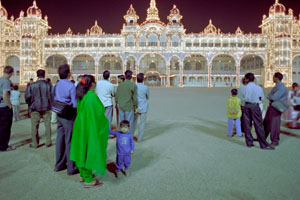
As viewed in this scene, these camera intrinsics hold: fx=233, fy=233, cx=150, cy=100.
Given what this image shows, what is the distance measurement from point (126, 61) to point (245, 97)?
156 ft

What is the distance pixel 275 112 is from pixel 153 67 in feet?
166

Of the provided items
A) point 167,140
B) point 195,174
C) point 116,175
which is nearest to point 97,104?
point 116,175

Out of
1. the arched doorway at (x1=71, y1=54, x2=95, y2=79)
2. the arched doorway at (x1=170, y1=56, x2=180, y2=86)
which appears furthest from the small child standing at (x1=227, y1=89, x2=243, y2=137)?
the arched doorway at (x1=71, y1=54, x2=95, y2=79)

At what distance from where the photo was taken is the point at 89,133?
11.8ft

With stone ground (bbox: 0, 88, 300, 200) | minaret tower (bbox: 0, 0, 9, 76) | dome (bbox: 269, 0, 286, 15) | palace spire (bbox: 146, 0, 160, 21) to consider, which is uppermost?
palace spire (bbox: 146, 0, 160, 21)

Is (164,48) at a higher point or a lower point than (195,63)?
higher

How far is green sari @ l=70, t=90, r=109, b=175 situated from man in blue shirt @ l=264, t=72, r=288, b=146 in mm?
4711

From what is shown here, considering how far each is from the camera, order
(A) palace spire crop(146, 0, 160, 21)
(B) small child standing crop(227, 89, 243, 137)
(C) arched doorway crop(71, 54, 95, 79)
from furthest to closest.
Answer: (A) palace spire crop(146, 0, 160, 21)
(C) arched doorway crop(71, 54, 95, 79)
(B) small child standing crop(227, 89, 243, 137)

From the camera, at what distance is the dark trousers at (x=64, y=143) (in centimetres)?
426

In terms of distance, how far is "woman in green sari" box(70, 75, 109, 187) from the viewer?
141 inches

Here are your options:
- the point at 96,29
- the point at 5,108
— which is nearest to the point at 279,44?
the point at 96,29

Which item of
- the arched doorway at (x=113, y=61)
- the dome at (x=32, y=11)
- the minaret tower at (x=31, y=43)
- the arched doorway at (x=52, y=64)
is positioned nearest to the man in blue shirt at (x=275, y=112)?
the arched doorway at (x=113, y=61)

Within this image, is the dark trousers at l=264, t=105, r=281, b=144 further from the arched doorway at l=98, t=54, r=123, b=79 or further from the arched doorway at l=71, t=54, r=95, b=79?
the arched doorway at l=71, t=54, r=95, b=79

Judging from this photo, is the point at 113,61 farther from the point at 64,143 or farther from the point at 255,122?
the point at 64,143
